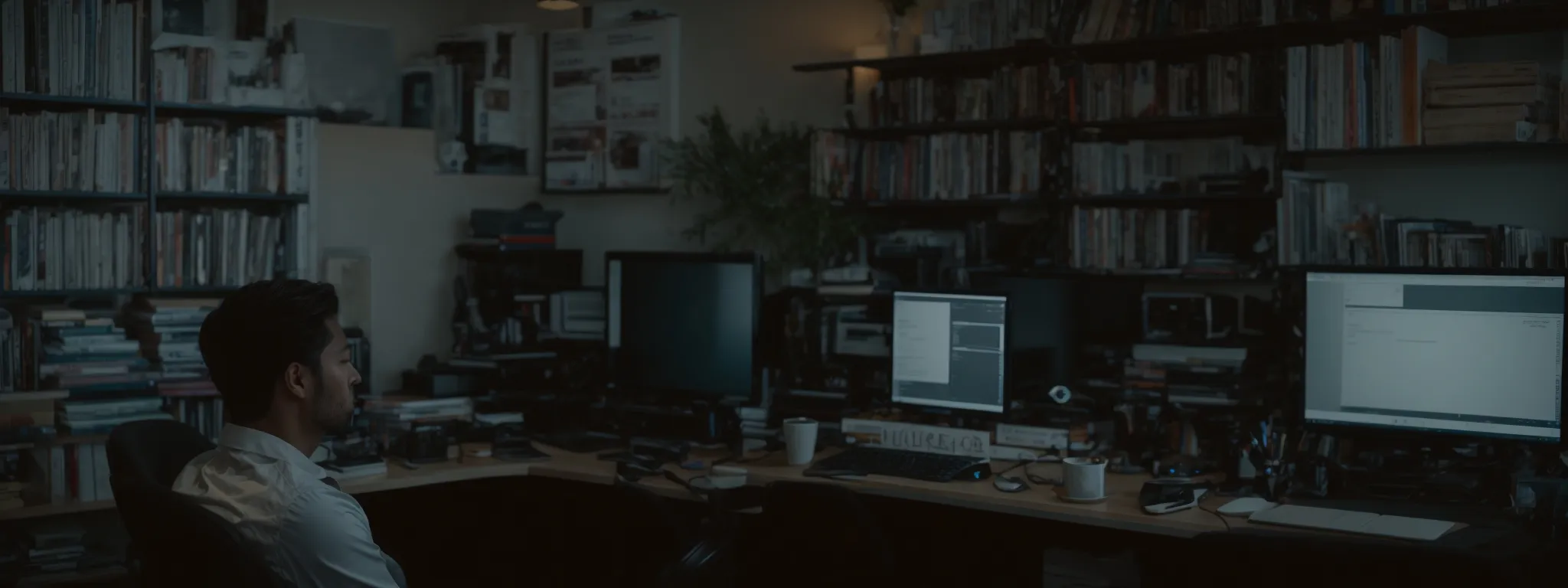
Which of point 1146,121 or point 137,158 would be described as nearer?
point 1146,121

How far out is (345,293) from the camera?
545cm

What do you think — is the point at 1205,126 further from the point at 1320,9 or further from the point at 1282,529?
the point at 1282,529

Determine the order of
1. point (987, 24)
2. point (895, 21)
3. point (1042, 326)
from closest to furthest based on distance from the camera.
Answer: point (1042, 326), point (987, 24), point (895, 21)

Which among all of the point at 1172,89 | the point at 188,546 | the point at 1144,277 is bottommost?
the point at 188,546

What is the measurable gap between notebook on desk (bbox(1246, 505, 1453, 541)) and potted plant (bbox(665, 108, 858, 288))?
83.9 inches

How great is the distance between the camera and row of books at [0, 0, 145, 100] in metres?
4.34

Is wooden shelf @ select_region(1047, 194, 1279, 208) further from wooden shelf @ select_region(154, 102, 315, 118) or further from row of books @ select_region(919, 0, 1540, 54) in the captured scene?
wooden shelf @ select_region(154, 102, 315, 118)

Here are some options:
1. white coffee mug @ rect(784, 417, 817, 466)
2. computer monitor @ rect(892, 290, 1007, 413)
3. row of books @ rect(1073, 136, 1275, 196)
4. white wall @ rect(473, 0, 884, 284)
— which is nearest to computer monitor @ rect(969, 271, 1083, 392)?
computer monitor @ rect(892, 290, 1007, 413)

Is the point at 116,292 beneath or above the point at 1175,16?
beneath

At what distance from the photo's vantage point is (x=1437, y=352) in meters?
3.25

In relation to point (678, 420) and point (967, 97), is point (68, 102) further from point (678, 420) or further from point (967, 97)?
point (967, 97)

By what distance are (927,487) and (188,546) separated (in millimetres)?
1886

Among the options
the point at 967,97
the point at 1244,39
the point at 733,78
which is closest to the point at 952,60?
the point at 967,97

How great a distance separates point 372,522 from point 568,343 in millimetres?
935
